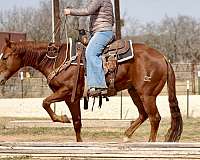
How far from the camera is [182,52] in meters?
81.5

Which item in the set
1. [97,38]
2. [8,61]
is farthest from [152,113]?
[8,61]

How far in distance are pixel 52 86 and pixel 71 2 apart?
54.8 metres

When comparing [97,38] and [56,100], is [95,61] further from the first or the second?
[56,100]

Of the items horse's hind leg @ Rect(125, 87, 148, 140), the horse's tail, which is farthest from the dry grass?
the horse's tail

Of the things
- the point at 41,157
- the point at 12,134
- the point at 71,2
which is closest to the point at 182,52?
the point at 71,2

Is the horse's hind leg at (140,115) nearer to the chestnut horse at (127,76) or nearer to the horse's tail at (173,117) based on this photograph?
the chestnut horse at (127,76)

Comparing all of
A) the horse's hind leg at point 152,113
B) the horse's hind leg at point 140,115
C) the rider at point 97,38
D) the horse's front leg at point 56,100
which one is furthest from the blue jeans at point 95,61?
the horse's hind leg at point 140,115

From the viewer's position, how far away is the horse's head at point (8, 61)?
416 inches

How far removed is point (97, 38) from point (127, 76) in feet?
3.04

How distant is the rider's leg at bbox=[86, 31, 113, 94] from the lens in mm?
10117

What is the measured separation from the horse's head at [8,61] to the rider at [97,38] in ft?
4.33

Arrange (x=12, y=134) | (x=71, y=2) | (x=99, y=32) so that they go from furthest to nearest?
(x=71, y=2), (x=12, y=134), (x=99, y=32)

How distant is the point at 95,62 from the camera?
33.1 feet

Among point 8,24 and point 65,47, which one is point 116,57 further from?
point 8,24
